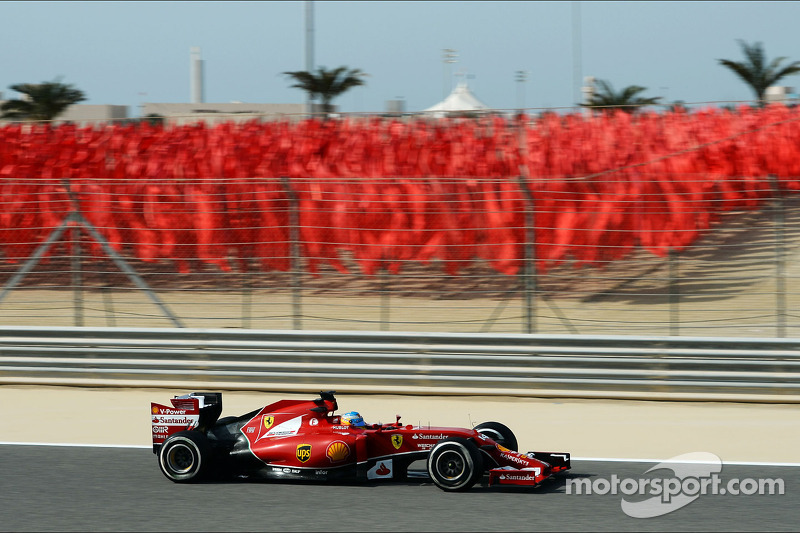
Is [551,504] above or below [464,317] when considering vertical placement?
below

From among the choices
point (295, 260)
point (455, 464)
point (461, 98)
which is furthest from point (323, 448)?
point (461, 98)

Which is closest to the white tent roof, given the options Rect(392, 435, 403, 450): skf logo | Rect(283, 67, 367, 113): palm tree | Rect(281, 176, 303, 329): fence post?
Rect(283, 67, 367, 113): palm tree

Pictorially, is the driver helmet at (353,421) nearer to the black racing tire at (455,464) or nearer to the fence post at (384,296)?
the black racing tire at (455,464)

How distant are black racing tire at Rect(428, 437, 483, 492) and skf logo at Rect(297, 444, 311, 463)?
0.84 metres

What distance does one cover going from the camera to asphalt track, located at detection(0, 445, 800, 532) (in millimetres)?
6273

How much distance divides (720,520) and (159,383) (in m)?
6.91

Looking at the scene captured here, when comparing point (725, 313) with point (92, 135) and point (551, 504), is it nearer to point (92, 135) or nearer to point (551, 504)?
point (551, 504)

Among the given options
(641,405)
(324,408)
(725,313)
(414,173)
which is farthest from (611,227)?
(324,408)

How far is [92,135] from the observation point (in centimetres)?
2008

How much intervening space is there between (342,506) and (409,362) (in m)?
4.43

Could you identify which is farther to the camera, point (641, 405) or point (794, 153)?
point (794, 153)

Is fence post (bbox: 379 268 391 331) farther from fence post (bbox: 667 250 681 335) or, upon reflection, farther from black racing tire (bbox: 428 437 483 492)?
black racing tire (bbox: 428 437 483 492)

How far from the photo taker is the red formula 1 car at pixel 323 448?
6.95 m

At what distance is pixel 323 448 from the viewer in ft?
23.6
